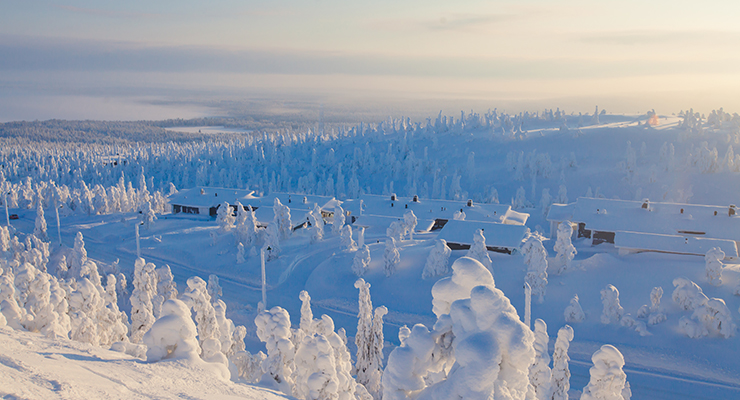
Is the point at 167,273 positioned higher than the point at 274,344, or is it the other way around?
the point at 274,344

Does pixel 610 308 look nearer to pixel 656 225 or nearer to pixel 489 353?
pixel 656 225

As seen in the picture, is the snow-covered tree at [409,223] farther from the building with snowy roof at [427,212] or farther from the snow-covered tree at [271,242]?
the snow-covered tree at [271,242]

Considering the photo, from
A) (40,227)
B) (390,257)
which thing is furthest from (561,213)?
(40,227)

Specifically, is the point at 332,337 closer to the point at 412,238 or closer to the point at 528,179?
the point at 412,238

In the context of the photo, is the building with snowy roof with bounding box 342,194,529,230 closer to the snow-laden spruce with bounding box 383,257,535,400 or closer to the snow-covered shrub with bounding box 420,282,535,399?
the snow-laden spruce with bounding box 383,257,535,400

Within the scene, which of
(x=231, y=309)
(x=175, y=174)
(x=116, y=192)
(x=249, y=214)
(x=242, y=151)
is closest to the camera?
(x=231, y=309)

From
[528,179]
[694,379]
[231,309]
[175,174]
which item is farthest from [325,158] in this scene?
[694,379]
